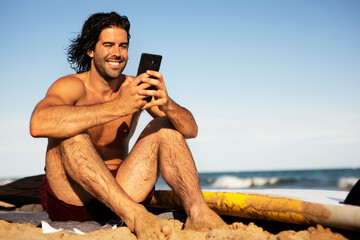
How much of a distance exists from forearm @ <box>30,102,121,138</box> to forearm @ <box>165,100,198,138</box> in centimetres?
34

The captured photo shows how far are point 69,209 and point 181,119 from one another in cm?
100

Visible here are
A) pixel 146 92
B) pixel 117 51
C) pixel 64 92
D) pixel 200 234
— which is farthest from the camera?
pixel 117 51

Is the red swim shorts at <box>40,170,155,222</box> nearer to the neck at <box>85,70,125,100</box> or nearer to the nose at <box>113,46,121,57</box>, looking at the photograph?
the neck at <box>85,70,125,100</box>

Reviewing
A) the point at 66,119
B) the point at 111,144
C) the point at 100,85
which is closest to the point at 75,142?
the point at 66,119

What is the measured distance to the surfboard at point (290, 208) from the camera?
164 cm

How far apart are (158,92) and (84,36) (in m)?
1.25

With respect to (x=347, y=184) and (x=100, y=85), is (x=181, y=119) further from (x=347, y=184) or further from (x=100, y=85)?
(x=347, y=184)

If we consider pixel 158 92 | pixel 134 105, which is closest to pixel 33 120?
pixel 134 105

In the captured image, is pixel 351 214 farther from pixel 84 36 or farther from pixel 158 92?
pixel 84 36

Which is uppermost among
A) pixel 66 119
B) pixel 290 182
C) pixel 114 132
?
pixel 66 119

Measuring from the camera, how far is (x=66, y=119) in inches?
81.2

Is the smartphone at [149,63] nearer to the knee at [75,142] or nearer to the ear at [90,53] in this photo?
the knee at [75,142]

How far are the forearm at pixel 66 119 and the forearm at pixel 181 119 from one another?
344 mm

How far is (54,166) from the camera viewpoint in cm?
230
